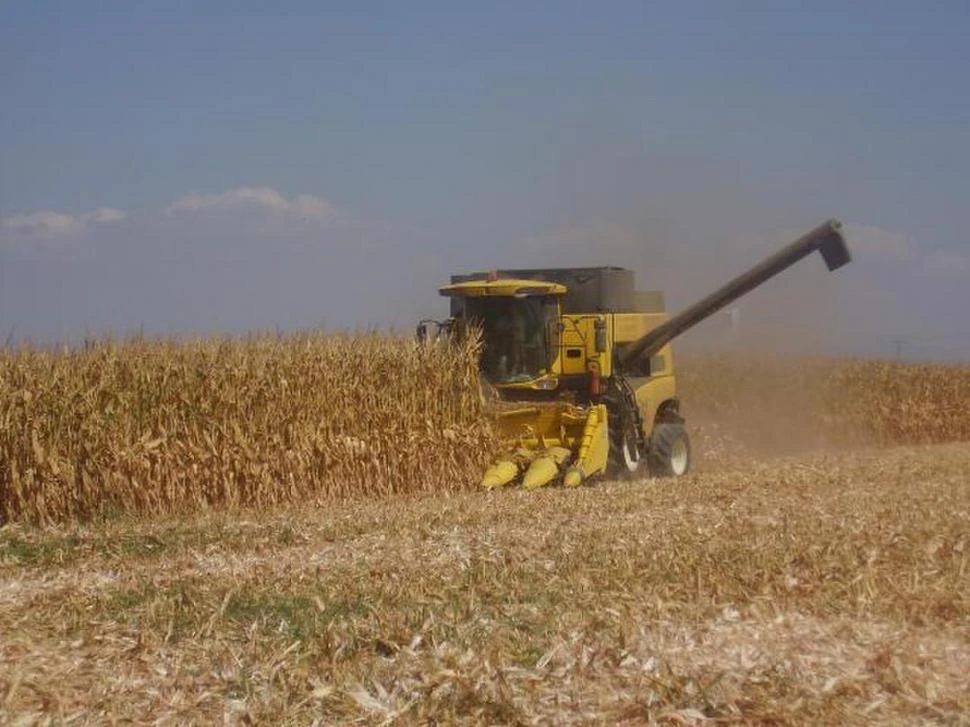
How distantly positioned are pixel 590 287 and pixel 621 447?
80.9 inches

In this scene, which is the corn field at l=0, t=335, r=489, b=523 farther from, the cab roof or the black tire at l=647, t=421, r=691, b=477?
the black tire at l=647, t=421, r=691, b=477

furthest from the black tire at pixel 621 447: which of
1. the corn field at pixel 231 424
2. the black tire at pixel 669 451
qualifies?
the corn field at pixel 231 424

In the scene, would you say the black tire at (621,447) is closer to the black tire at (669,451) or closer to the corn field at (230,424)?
the black tire at (669,451)

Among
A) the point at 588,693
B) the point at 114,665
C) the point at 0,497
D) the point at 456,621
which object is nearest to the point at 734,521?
the point at 456,621

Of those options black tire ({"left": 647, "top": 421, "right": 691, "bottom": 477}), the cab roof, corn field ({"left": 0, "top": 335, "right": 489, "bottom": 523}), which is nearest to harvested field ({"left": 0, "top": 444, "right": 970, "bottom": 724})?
corn field ({"left": 0, "top": 335, "right": 489, "bottom": 523})

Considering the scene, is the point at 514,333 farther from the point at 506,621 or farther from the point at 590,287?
the point at 506,621

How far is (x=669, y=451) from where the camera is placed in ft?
60.3

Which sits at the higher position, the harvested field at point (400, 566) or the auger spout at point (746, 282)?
the auger spout at point (746, 282)

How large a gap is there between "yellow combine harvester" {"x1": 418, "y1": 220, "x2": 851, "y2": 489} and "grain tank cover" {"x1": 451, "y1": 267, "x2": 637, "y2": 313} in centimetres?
1

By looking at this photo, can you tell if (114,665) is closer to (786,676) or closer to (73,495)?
(786,676)

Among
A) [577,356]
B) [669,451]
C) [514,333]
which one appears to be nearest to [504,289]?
[514,333]

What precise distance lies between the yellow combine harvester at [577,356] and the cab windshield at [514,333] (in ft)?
0.04

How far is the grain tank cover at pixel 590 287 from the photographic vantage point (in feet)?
58.6

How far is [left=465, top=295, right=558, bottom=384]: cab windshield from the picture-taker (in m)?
17.2
